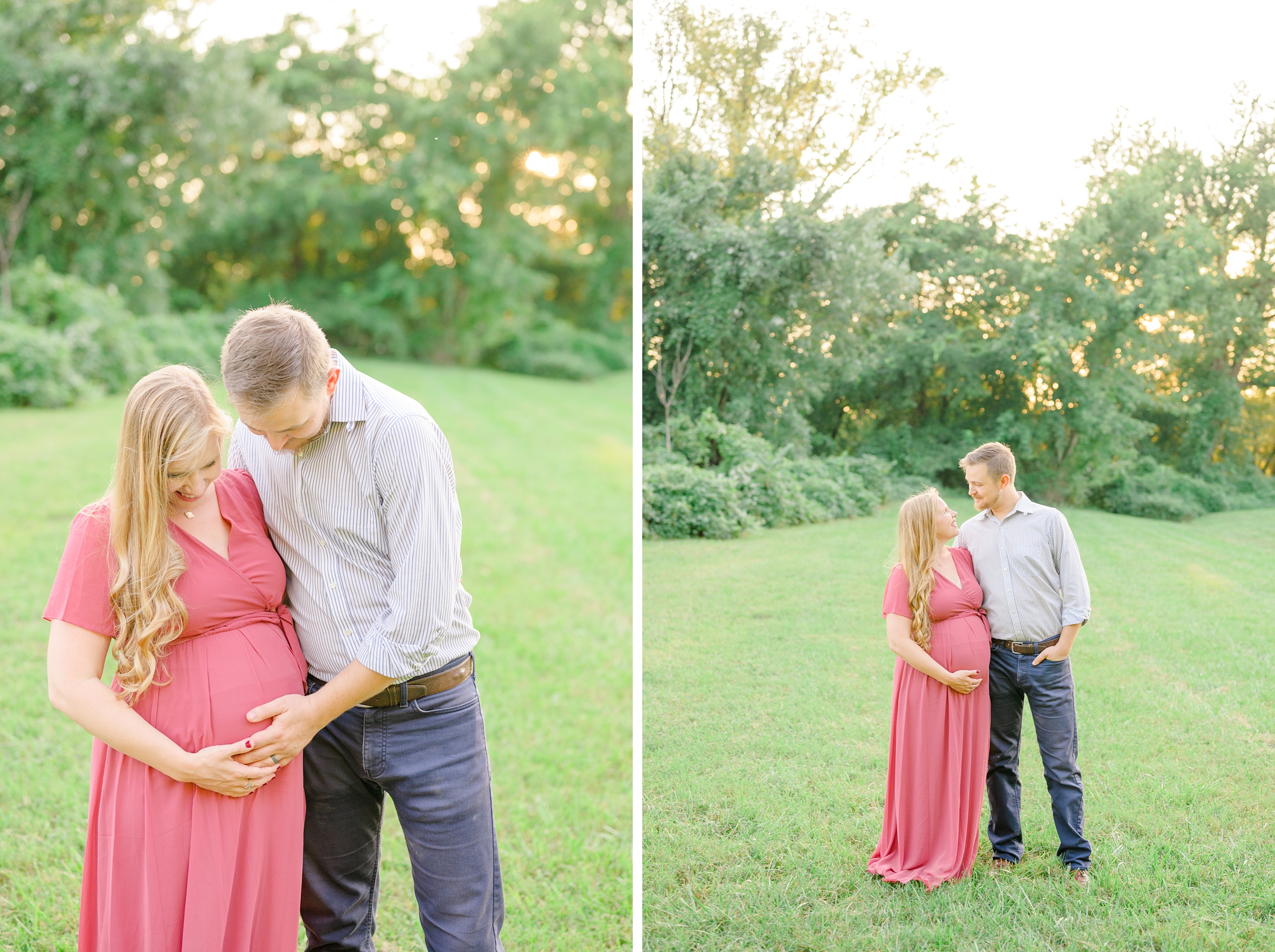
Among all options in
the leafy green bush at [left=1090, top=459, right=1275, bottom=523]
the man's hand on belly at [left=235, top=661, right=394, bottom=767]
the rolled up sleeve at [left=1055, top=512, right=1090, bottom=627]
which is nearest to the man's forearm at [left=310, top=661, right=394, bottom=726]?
the man's hand on belly at [left=235, top=661, right=394, bottom=767]

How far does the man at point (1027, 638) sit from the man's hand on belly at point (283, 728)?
2214 mm

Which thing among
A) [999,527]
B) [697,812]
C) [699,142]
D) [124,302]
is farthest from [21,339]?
[999,527]

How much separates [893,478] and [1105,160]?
146 cm

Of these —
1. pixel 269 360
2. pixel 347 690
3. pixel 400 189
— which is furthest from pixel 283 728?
pixel 400 189

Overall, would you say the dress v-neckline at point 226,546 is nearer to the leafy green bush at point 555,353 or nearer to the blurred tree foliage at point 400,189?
the blurred tree foliage at point 400,189

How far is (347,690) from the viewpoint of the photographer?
1960 mm

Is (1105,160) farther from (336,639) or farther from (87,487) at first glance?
(87,487)

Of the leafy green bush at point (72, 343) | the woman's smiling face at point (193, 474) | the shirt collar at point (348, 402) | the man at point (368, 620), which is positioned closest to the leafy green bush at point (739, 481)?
the man at point (368, 620)

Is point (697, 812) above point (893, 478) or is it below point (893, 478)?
below

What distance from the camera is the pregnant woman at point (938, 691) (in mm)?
3105

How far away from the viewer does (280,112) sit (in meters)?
17.4

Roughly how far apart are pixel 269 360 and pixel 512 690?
3.69m

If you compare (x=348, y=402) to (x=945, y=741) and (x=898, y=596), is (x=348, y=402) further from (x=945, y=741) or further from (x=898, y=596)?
(x=945, y=741)

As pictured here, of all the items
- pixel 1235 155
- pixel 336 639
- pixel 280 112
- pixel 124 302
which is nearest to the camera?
pixel 336 639
